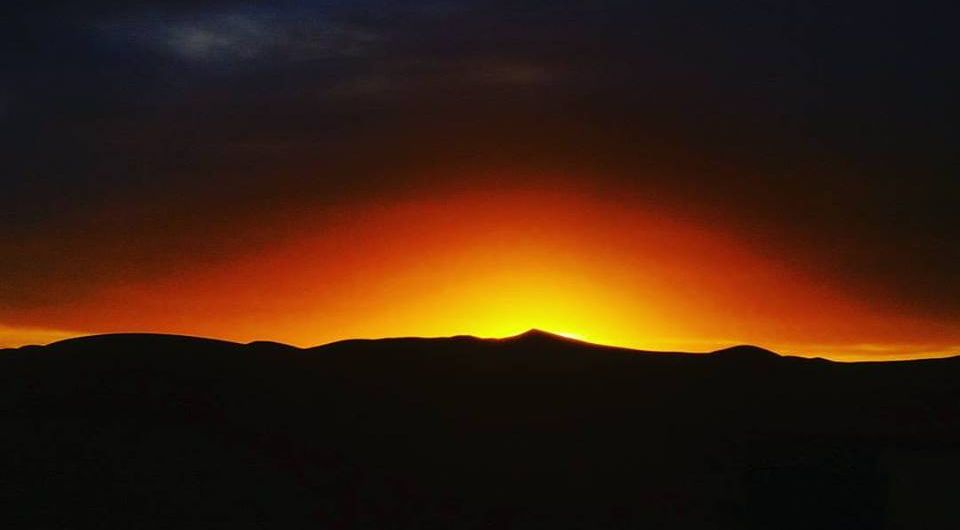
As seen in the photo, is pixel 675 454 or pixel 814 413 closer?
pixel 675 454

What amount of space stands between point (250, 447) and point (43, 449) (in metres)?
3.55

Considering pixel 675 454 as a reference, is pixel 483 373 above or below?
above

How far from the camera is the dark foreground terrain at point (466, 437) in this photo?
1906 centimetres

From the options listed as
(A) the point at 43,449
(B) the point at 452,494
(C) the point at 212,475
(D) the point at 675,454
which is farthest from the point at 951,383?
(A) the point at 43,449

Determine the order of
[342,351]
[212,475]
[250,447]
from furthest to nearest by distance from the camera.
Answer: [342,351] → [250,447] → [212,475]

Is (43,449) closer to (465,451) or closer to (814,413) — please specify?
(465,451)

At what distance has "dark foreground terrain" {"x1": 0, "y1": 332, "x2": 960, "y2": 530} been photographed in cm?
1906

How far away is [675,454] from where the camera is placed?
23641 mm

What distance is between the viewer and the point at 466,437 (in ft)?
81.3

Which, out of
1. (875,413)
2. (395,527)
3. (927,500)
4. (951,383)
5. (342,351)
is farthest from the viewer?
(342,351)

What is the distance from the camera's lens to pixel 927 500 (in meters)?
18.2

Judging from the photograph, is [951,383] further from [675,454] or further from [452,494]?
[452,494]

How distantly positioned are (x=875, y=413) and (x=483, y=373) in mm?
8520

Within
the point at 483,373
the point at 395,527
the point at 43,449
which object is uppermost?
the point at 483,373
